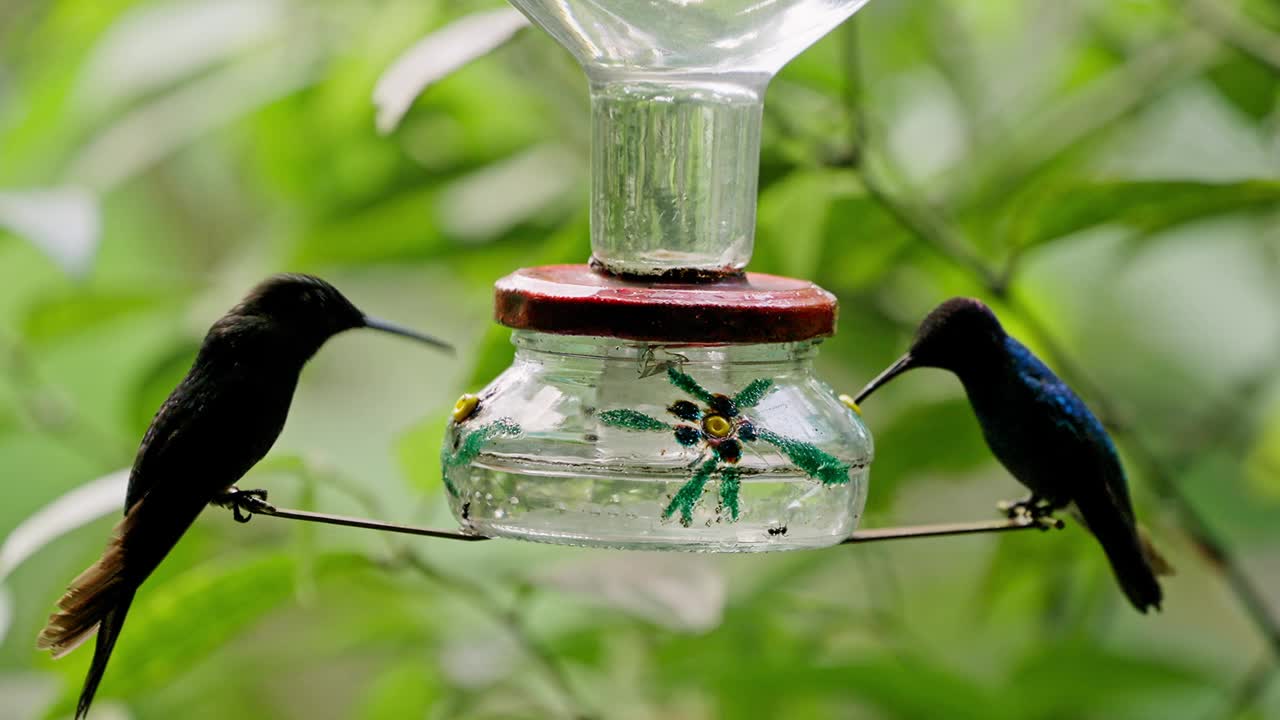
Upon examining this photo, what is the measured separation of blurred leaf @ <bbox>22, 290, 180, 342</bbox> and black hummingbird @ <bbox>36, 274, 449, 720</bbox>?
3.10 ft

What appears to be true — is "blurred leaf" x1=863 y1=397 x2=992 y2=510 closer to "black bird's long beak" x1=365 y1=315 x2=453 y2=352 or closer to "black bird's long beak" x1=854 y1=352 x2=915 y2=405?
"black bird's long beak" x1=854 y1=352 x2=915 y2=405

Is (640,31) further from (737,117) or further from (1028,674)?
(1028,674)

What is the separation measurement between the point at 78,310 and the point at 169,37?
1.76ft

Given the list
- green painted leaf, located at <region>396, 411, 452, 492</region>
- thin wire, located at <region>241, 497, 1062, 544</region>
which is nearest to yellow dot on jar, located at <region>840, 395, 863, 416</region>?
thin wire, located at <region>241, 497, 1062, 544</region>

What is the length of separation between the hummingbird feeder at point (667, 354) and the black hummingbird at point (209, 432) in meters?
0.11

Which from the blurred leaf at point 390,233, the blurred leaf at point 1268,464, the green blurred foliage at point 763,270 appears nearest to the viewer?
the green blurred foliage at point 763,270

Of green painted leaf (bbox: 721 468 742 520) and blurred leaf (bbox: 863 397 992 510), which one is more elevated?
green painted leaf (bbox: 721 468 742 520)

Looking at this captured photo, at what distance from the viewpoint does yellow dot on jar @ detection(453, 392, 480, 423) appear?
103cm

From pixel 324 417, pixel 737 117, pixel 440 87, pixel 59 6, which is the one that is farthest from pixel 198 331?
pixel 737 117

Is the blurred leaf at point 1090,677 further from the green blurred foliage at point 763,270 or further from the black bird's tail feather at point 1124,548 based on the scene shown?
the black bird's tail feather at point 1124,548

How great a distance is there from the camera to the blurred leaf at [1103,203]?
126 cm

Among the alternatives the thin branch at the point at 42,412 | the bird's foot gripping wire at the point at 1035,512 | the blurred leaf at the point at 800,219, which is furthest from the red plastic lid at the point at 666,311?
the thin branch at the point at 42,412

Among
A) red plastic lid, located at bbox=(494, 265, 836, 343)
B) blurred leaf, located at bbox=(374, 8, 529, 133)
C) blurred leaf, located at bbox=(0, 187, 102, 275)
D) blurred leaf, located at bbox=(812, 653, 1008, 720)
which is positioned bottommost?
blurred leaf, located at bbox=(812, 653, 1008, 720)

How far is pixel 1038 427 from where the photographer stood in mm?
1096
